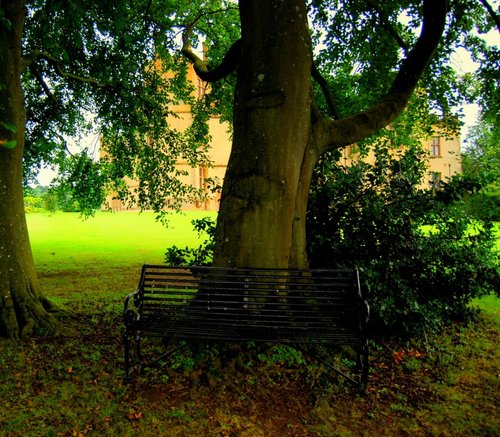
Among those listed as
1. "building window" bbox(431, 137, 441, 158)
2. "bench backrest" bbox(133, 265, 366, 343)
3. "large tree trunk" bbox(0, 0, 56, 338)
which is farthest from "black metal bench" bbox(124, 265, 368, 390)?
"building window" bbox(431, 137, 441, 158)

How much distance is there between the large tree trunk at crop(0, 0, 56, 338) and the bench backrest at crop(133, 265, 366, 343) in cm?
175

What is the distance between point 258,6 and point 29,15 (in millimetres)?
5834

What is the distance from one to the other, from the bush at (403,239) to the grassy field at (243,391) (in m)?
0.51

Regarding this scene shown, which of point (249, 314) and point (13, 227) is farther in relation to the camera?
point (13, 227)

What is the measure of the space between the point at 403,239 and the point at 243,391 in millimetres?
2942

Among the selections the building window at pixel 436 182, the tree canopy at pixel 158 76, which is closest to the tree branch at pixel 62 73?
the tree canopy at pixel 158 76

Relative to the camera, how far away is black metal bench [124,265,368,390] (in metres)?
3.48

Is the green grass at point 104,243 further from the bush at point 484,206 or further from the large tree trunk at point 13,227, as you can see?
the bush at point 484,206

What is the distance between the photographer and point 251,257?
4273 mm

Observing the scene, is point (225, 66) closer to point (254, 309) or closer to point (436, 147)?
point (254, 309)

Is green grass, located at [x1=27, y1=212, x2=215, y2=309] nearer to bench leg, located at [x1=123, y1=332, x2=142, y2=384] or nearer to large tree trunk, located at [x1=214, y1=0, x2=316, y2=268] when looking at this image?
bench leg, located at [x1=123, y1=332, x2=142, y2=384]

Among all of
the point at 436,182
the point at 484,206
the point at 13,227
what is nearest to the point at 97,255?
the point at 13,227

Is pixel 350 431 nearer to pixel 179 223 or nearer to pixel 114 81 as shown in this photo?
pixel 114 81

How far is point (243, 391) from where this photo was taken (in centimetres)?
353
